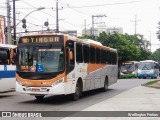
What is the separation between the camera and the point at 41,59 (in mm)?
17156

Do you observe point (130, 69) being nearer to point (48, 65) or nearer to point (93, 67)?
point (93, 67)

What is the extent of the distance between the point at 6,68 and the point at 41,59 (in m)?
4.62

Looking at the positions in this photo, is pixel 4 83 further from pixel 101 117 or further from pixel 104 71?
pixel 101 117

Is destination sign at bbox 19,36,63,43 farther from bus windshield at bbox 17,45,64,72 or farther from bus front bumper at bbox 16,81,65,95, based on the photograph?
bus front bumper at bbox 16,81,65,95

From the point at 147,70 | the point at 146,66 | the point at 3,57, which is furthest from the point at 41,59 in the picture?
the point at 146,66

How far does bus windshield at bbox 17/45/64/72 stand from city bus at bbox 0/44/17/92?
308 cm

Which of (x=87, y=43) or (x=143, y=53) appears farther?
(x=143, y=53)

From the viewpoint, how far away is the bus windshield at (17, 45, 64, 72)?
55.9 ft

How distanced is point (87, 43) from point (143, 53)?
7637cm

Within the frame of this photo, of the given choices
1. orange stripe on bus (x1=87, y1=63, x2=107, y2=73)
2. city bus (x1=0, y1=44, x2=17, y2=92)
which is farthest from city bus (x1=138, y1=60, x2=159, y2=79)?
city bus (x1=0, y1=44, x2=17, y2=92)

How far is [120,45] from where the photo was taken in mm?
75688

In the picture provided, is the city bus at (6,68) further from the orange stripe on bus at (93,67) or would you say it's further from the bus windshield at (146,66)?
the bus windshield at (146,66)

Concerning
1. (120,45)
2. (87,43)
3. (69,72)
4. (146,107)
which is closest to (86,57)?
(87,43)

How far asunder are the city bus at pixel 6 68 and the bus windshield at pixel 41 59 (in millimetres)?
3084
